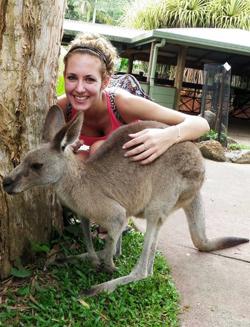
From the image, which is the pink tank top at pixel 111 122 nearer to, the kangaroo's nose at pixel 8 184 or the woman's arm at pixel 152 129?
the woman's arm at pixel 152 129

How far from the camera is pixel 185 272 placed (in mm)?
3402

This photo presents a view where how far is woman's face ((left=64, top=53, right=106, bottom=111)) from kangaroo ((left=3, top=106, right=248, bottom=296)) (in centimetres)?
29

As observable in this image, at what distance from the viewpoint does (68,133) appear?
2605 millimetres

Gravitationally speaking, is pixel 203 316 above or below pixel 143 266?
below

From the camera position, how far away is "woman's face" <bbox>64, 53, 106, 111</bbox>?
117 inches

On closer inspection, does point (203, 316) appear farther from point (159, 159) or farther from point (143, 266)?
point (159, 159)

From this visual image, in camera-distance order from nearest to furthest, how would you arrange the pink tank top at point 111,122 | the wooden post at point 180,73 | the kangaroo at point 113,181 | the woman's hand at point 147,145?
the kangaroo at point 113,181
the woman's hand at point 147,145
the pink tank top at point 111,122
the wooden post at point 180,73

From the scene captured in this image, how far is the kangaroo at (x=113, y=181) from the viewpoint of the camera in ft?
8.82

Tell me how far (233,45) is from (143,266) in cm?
941

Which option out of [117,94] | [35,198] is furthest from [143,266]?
[117,94]

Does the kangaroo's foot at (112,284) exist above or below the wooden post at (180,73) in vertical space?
below

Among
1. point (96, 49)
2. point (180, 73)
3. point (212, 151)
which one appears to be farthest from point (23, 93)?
point (180, 73)

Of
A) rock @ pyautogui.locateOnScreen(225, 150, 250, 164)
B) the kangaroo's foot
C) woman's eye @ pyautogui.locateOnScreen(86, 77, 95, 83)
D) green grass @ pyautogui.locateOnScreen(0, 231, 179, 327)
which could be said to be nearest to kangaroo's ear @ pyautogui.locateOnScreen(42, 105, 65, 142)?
woman's eye @ pyautogui.locateOnScreen(86, 77, 95, 83)

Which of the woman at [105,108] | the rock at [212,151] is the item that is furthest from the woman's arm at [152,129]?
the rock at [212,151]
